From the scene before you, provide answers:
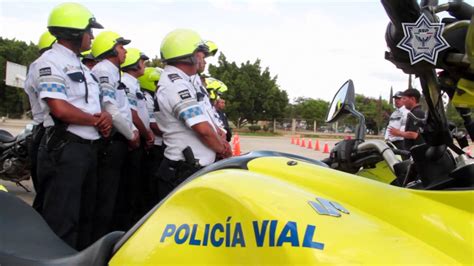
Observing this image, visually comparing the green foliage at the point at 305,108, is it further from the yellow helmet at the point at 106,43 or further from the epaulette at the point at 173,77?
the epaulette at the point at 173,77

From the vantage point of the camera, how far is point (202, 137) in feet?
10.8

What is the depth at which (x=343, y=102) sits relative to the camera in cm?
202

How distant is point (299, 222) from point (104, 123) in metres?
2.65

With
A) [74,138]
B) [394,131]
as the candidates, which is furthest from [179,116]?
[394,131]

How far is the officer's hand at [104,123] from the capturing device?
3.56 m

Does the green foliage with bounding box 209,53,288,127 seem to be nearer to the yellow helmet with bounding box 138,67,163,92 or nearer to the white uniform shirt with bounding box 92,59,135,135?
the yellow helmet with bounding box 138,67,163,92

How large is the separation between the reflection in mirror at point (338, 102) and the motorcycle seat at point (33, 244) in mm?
1033

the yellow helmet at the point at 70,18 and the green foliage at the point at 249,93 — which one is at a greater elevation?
the yellow helmet at the point at 70,18

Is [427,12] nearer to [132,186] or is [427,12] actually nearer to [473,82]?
[473,82]

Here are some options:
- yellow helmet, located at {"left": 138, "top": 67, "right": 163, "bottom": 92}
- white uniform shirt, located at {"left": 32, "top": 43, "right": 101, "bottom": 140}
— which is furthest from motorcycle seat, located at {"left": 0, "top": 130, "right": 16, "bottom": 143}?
white uniform shirt, located at {"left": 32, "top": 43, "right": 101, "bottom": 140}

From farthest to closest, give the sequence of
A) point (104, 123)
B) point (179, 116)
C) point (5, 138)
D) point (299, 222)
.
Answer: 1. point (5, 138)
2. point (104, 123)
3. point (179, 116)
4. point (299, 222)

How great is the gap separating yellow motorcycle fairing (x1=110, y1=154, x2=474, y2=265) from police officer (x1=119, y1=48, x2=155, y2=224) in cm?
334

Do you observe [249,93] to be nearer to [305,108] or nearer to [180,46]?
[305,108]

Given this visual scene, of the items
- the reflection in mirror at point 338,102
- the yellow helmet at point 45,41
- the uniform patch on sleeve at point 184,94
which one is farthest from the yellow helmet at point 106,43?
the reflection in mirror at point 338,102
